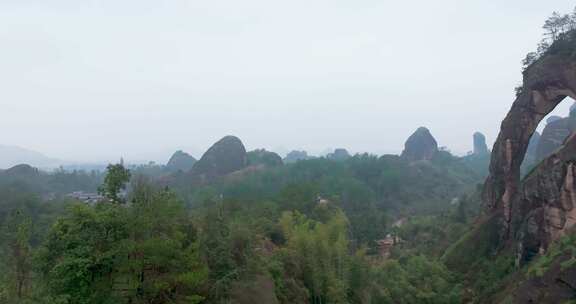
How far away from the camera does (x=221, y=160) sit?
4859 centimetres

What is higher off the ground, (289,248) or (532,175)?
(532,175)

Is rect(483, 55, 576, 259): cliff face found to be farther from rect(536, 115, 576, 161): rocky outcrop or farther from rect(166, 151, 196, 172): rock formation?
rect(166, 151, 196, 172): rock formation

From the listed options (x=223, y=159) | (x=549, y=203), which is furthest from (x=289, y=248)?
(x=223, y=159)

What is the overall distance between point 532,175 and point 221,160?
37777 millimetres

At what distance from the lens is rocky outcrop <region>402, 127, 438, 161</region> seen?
62.9 metres

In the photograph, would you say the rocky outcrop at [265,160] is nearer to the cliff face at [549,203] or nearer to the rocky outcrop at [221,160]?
the rocky outcrop at [221,160]

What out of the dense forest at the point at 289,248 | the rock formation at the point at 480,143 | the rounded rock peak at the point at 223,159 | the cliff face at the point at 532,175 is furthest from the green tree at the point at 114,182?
the rock formation at the point at 480,143

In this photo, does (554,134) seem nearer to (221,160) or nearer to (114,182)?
(221,160)

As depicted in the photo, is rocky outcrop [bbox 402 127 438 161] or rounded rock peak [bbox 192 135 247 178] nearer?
rounded rock peak [bbox 192 135 247 178]

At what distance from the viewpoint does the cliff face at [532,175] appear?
12.6 m

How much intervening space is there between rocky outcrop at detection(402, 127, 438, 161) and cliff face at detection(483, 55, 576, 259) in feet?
151

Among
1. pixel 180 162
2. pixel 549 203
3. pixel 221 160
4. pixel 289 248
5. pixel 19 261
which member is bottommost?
pixel 289 248

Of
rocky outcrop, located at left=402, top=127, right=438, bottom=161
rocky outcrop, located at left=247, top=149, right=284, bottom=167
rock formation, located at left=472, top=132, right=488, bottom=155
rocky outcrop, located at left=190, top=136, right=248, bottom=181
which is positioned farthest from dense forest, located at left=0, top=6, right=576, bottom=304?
rock formation, located at left=472, top=132, right=488, bottom=155

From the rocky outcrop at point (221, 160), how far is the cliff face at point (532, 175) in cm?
3395
